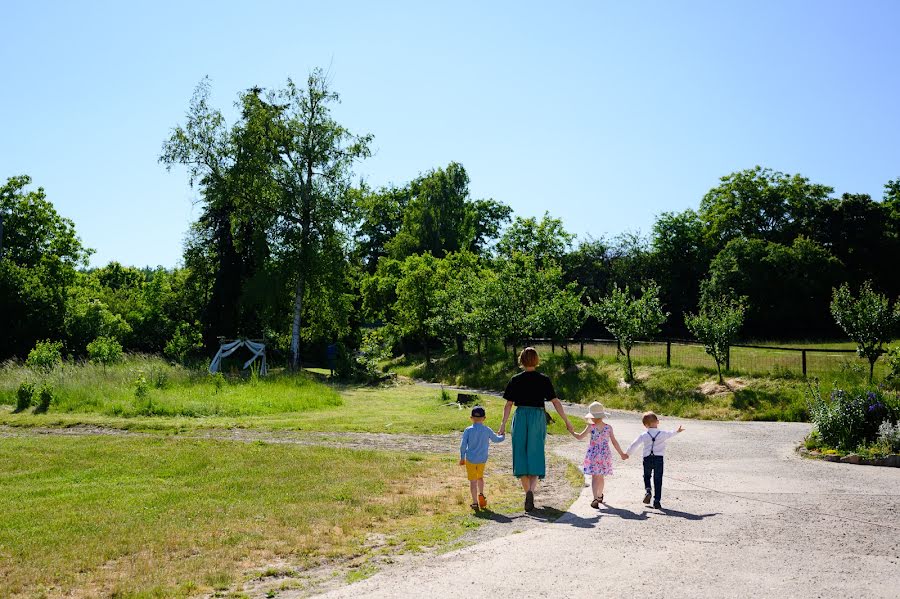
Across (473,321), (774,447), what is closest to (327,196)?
(473,321)

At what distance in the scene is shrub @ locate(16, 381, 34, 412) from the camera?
72.9ft

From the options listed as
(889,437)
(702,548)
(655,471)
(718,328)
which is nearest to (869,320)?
(718,328)

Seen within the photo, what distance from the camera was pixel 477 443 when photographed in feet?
30.8

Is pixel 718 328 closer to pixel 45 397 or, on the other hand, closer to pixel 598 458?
pixel 598 458

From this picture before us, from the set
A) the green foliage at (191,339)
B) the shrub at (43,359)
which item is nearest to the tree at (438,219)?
the green foliage at (191,339)

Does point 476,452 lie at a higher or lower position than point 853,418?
lower

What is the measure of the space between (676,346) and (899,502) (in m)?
19.6

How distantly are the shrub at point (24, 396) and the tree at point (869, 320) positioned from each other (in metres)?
24.6

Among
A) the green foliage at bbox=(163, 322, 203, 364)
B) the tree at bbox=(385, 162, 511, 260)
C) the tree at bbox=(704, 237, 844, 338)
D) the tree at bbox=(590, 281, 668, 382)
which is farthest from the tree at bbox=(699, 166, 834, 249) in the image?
the green foliage at bbox=(163, 322, 203, 364)

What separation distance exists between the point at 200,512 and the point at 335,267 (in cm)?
3108

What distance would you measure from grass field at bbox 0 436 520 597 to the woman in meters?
0.65

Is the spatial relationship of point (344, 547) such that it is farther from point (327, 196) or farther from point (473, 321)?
point (327, 196)

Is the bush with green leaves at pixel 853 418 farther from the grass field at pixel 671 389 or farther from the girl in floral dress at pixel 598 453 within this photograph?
the grass field at pixel 671 389

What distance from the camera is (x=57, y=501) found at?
980 centimetres
